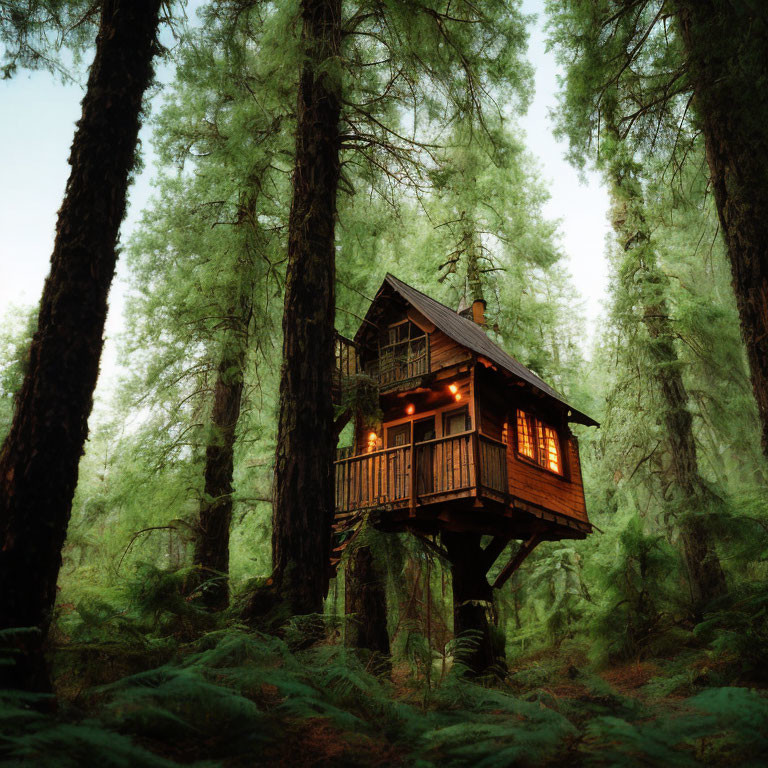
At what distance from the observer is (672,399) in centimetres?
1391

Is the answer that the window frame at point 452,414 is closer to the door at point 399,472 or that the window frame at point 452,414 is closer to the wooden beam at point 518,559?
the door at point 399,472

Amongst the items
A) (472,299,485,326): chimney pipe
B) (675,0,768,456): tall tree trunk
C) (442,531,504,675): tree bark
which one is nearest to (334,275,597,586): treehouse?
(442,531,504,675): tree bark

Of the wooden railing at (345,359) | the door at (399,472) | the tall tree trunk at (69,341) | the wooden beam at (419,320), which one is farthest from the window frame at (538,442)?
the tall tree trunk at (69,341)

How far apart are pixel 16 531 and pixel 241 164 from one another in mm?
7066

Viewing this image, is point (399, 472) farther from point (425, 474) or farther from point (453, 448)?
point (453, 448)

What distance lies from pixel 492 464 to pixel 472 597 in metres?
3.07

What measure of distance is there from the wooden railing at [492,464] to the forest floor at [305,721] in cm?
643

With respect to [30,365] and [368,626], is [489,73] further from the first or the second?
[368,626]

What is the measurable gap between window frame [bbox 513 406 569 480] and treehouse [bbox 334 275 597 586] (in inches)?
1.1

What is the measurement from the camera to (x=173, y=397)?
11539 millimetres

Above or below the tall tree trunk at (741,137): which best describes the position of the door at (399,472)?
below

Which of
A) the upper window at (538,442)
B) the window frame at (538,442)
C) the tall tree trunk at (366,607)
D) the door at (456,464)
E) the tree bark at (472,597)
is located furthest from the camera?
the upper window at (538,442)

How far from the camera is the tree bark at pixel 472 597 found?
37.0 feet

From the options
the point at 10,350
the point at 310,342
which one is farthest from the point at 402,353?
the point at 10,350
